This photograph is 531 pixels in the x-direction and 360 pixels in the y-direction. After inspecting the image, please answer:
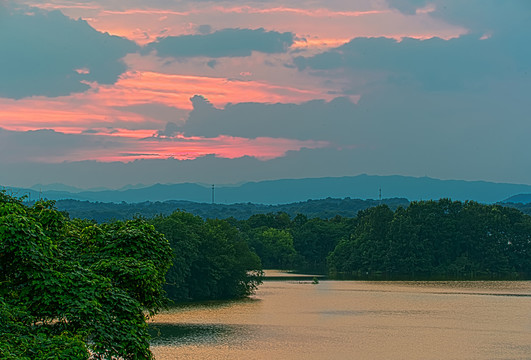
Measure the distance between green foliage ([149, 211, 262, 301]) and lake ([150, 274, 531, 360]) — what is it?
3542 mm

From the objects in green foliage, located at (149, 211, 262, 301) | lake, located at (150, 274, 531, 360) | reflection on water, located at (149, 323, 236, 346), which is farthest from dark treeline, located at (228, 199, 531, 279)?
reflection on water, located at (149, 323, 236, 346)

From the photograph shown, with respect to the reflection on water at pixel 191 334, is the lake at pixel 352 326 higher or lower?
lower

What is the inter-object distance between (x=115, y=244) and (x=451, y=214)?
124 metres

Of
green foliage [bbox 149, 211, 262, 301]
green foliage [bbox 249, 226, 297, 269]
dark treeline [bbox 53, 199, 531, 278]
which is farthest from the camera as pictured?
green foliage [bbox 249, 226, 297, 269]

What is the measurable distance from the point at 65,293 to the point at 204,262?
68.0 metres

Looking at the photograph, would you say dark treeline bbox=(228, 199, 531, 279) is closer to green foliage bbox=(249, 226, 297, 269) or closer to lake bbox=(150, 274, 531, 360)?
green foliage bbox=(249, 226, 297, 269)

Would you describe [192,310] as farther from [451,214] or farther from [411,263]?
[451,214]

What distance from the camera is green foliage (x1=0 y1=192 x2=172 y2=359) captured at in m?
18.8

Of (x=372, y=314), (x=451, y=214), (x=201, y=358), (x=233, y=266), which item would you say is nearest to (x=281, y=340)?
(x=201, y=358)

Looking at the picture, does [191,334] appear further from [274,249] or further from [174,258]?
[274,249]

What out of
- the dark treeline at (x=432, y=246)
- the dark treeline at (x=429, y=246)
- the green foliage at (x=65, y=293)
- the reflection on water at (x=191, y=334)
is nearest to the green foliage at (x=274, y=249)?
the dark treeline at (x=429, y=246)

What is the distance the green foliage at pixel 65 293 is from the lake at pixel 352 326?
27.3m

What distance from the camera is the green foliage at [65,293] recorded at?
1875cm

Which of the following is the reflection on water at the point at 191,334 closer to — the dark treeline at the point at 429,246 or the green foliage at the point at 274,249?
the dark treeline at the point at 429,246
